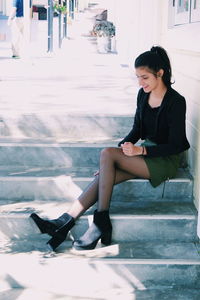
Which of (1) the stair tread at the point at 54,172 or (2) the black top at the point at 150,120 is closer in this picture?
(2) the black top at the point at 150,120

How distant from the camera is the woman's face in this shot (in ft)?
10.8

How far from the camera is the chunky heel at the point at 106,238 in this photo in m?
3.17

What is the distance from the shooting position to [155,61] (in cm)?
329

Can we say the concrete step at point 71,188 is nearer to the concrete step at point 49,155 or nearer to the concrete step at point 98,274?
the concrete step at point 49,155

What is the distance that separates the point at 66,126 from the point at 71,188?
2.88 feet

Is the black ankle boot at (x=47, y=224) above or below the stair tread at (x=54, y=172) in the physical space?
below

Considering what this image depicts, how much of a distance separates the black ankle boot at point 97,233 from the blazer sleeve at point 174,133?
1.65 ft

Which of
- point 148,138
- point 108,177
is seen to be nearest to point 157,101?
point 148,138

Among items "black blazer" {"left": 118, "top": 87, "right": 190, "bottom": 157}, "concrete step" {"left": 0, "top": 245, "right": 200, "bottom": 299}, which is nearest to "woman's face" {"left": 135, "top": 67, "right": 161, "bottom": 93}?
"black blazer" {"left": 118, "top": 87, "right": 190, "bottom": 157}

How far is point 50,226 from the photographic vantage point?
3137mm

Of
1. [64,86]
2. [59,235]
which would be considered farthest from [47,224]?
[64,86]

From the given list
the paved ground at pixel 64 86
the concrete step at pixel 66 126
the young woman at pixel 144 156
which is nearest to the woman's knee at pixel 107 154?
the young woman at pixel 144 156

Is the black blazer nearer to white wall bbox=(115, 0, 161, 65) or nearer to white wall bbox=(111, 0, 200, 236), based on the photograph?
white wall bbox=(111, 0, 200, 236)

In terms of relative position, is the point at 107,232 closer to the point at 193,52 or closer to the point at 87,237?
the point at 87,237
